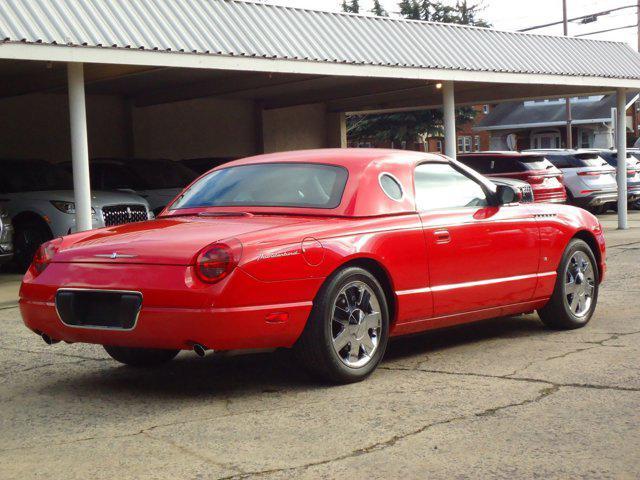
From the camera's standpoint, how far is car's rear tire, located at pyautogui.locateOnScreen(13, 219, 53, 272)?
15.5 meters

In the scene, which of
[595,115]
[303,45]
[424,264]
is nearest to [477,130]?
[595,115]

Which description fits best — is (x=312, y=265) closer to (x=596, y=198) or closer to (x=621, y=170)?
(x=621, y=170)

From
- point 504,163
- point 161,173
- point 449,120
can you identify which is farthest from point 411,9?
point 161,173

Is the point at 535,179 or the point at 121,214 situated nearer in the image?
the point at 121,214

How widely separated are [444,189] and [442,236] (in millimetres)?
506

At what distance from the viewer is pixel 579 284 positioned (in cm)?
850

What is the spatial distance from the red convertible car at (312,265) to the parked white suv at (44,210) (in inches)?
322

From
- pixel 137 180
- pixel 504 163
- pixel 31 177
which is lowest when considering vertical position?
pixel 504 163

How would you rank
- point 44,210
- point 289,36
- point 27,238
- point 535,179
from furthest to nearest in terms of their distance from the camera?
point 535,179 < point 27,238 < point 44,210 < point 289,36

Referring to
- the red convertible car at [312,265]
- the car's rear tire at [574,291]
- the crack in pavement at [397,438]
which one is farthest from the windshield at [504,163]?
the crack in pavement at [397,438]

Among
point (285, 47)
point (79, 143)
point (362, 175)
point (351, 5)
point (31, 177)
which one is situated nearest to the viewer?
point (362, 175)

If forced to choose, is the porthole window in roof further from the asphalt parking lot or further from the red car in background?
the red car in background

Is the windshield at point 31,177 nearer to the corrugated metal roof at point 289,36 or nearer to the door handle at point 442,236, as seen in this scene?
the corrugated metal roof at point 289,36

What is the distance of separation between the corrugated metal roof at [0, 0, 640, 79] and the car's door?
20.1 ft
